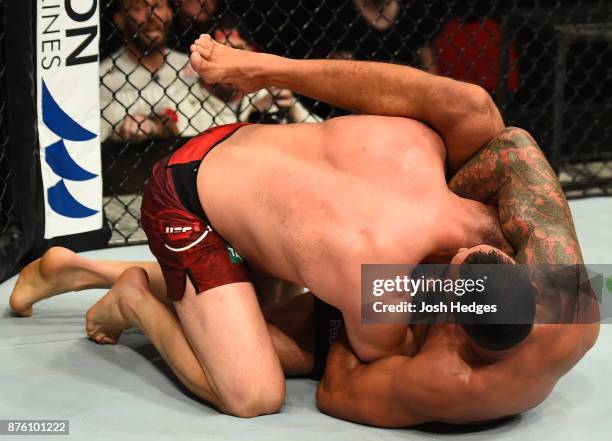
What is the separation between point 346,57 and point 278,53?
0.76ft

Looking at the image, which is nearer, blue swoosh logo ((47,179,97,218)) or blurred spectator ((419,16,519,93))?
blue swoosh logo ((47,179,97,218))

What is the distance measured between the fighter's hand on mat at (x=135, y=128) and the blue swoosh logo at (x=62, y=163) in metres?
0.37

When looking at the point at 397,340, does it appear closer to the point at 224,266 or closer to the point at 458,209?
the point at 458,209

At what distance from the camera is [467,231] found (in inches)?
63.9

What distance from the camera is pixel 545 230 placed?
1.55m

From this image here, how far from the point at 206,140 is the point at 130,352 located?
0.48 metres

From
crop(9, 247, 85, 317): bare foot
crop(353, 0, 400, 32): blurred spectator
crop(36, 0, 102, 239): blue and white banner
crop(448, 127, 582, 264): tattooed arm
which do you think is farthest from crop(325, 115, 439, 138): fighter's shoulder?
crop(353, 0, 400, 32): blurred spectator

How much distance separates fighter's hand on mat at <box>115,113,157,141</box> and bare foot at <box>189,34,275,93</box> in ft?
3.68

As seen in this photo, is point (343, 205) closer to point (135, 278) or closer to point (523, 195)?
point (523, 195)

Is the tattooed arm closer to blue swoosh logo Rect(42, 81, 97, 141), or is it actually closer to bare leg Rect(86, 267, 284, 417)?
bare leg Rect(86, 267, 284, 417)

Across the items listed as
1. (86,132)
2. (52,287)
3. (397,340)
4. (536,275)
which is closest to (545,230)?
(536,275)

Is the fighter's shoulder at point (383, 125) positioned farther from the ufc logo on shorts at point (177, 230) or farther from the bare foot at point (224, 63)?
the ufc logo on shorts at point (177, 230)

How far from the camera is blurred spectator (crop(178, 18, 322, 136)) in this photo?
3.01 m

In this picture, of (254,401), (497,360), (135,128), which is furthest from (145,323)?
(135,128)
